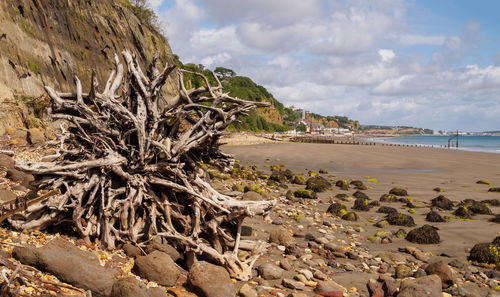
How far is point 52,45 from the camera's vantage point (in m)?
21.5

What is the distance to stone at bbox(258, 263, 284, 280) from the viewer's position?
18.8 feet

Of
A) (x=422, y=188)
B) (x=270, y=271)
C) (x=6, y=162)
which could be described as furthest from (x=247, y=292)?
(x=422, y=188)

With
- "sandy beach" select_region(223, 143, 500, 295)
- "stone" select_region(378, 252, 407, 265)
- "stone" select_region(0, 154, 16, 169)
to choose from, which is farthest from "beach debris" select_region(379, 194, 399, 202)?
"stone" select_region(0, 154, 16, 169)

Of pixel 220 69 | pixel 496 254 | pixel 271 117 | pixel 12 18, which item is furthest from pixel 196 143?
pixel 271 117

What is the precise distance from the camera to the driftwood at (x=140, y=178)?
5289 millimetres

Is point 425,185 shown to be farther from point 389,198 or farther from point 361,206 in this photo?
point 361,206

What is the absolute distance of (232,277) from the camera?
5477 millimetres

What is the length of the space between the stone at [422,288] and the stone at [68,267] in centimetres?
427

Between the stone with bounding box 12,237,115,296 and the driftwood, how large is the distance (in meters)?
1.07

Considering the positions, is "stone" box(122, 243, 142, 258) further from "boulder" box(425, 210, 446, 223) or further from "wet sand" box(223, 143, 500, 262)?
"boulder" box(425, 210, 446, 223)

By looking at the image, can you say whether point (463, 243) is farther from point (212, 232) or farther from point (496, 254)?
point (212, 232)

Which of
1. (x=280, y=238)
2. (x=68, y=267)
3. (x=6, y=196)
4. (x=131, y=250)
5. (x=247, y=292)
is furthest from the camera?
(x=280, y=238)

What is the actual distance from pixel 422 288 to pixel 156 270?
4038mm

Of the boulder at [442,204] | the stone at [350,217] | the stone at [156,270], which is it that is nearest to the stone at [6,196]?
the stone at [156,270]
